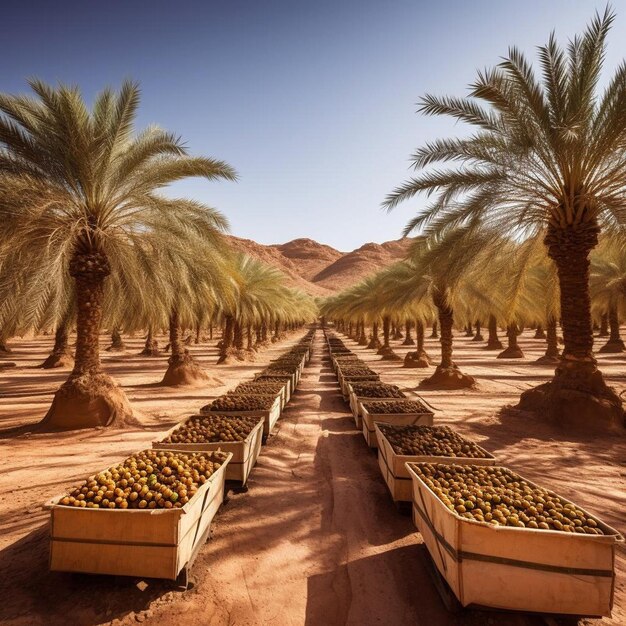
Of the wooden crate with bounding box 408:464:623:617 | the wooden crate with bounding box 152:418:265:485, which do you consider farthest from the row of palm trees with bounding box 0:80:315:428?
the wooden crate with bounding box 408:464:623:617

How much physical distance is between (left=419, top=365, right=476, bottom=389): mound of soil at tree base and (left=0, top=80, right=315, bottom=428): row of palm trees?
8067 mm

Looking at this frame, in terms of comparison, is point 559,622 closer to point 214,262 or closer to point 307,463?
point 307,463

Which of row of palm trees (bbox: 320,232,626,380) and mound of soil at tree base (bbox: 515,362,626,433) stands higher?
row of palm trees (bbox: 320,232,626,380)

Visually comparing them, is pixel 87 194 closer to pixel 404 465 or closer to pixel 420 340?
pixel 404 465

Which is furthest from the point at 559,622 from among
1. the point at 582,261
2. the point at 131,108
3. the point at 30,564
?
the point at 131,108

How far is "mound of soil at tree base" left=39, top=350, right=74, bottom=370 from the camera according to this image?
17.3 meters

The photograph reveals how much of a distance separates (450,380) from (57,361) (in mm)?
18122

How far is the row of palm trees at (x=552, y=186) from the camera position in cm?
716

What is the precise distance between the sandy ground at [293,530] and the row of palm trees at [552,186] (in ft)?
5.68

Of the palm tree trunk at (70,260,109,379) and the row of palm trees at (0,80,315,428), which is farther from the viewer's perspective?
the palm tree trunk at (70,260,109,379)

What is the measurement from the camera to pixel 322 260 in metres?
178

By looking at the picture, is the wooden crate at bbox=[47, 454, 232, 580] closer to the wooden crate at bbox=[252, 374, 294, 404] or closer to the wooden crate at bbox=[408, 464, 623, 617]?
the wooden crate at bbox=[408, 464, 623, 617]

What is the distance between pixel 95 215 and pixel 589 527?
935 centimetres

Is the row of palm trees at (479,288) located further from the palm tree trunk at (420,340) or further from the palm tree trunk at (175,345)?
the palm tree trunk at (175,345)
